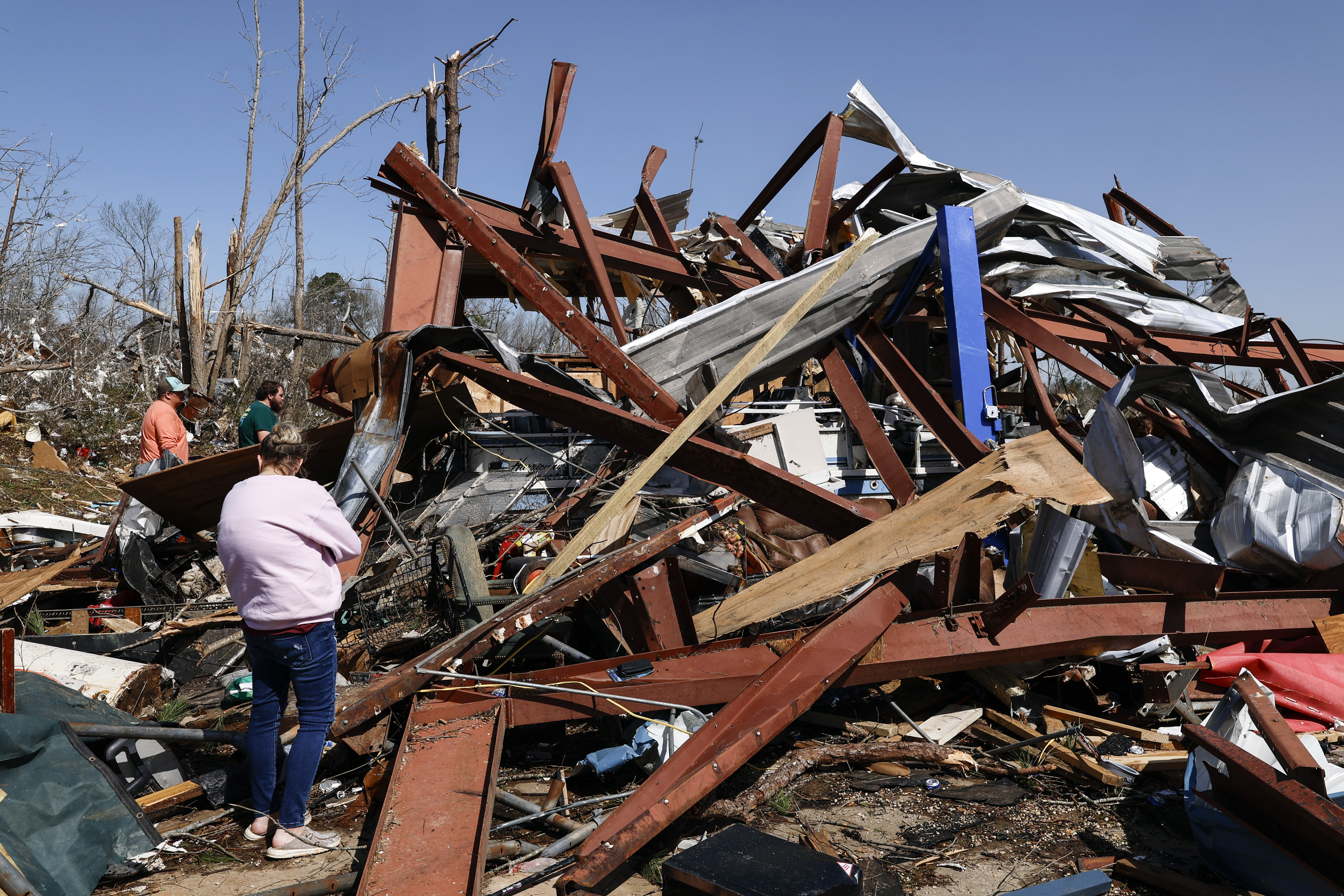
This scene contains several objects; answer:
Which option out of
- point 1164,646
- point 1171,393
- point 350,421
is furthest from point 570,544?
point 1171,393

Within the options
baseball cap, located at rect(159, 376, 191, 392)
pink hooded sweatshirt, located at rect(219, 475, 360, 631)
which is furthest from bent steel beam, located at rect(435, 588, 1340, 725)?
baseball cap, located at rect(159, 376, 191, 392)

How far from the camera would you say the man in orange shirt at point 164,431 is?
7.77 m

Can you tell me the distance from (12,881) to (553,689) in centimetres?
189

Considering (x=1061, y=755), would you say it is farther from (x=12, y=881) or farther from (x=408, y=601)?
(x=12, y=881)

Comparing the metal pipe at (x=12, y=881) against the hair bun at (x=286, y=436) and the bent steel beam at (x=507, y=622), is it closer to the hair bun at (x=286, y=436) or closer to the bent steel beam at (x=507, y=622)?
the bent steel beam at (x=507, y=622)

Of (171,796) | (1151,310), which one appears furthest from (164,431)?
(1151,310)

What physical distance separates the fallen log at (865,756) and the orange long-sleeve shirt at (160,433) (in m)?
6.64

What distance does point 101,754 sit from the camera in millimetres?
3602

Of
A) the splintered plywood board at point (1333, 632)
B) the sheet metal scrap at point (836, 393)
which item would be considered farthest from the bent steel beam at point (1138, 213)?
the splintered plywood board at point (1333, 632)

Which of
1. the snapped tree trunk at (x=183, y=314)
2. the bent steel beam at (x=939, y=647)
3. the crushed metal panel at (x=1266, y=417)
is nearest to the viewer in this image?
the bent steel beam at (x=939, y=647)

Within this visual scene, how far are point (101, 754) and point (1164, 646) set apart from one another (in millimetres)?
5139

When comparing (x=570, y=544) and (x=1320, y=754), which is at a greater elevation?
(x=570, y=544)

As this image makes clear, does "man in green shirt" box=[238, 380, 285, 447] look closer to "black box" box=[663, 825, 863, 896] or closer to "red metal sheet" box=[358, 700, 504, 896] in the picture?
"red metal sheet" box=[358, 700, 504, 896]

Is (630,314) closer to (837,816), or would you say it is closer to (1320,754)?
(837,816)
